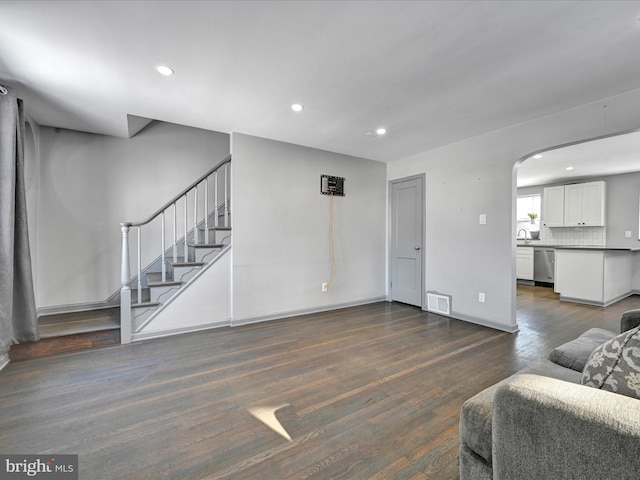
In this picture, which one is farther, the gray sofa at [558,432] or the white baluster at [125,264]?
the white baluster at [125,264]

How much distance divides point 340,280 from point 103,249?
3.59 meters

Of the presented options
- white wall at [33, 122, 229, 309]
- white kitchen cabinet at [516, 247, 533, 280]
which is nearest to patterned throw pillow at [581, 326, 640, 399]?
white wall at [33, 122, 229, 309]

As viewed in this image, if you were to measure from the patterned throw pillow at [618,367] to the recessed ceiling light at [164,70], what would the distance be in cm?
315

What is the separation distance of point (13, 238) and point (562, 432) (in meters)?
4.12

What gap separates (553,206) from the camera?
21.6ft

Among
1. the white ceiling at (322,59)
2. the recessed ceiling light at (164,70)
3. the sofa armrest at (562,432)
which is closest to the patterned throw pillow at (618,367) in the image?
the sofa armrest at (562,432)

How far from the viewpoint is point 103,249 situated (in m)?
4.24

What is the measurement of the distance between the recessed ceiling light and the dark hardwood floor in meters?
2.52

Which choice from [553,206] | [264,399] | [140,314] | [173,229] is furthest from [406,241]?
[553,206]

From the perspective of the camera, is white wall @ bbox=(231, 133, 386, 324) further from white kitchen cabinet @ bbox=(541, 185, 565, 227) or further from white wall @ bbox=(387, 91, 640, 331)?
white kitchen cabinet @ bbox=(541, 185, 565, 227)

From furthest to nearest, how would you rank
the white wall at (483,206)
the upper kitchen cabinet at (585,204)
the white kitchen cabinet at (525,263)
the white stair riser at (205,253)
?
the white kitchen cabinet at (525,263), the upper kitchen cabinet at (585,204), the white stair riser at (205,253), the white wall at (483,206)

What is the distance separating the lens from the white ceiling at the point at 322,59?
172 centimetres

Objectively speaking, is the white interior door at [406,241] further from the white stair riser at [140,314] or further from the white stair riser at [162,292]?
the white stair riser at [140,314]

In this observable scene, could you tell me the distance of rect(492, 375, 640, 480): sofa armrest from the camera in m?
0.74
